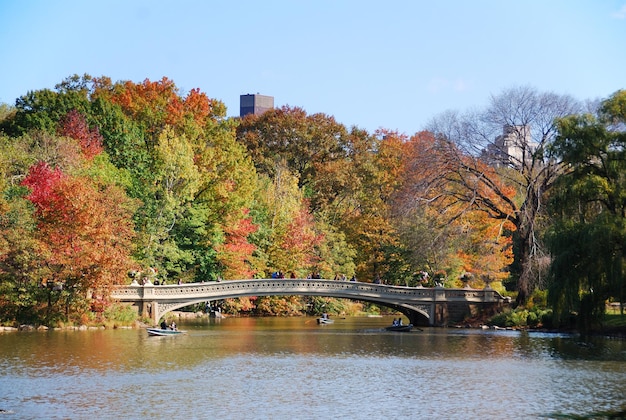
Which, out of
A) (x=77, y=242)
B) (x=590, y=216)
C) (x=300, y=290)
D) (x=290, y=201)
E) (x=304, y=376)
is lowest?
(x=304, y=376)

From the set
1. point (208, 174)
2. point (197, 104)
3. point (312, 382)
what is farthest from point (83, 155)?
point (312, 382)

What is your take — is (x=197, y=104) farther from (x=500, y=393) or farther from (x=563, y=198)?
(x=500, y=393)

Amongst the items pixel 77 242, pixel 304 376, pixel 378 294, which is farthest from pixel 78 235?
pixel 304 376

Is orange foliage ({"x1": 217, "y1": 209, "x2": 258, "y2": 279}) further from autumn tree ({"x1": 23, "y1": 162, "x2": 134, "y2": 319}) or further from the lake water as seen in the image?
the lake water

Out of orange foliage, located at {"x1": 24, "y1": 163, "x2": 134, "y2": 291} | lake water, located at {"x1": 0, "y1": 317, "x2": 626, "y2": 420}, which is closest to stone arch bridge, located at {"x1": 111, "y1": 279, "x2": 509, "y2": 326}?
orange foliage, located at {"x1": 24, "y1": 163, "x2": 134, "y2": 291}

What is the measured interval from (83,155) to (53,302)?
535 inches

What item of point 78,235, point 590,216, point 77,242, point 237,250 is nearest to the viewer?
point 590,216

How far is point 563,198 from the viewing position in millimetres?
48375

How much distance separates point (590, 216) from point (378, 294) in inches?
641

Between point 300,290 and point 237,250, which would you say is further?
point 237,250

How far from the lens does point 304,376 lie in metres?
34.7

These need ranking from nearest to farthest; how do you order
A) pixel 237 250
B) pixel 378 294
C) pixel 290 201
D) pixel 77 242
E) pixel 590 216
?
pixel 590 216 → pixel 77 242 → pixel 378 294 → pixel 237 250 → pixel 290 201

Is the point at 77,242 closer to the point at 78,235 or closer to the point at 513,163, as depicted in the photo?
the point at 78,235

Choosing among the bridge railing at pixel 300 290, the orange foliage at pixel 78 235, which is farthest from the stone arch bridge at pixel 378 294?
the orange foliage at pixel 78 235
